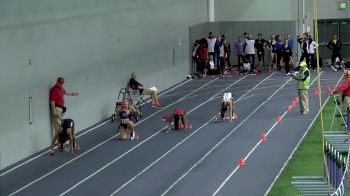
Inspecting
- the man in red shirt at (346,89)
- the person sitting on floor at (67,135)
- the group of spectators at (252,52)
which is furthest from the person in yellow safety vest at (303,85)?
the group of spectators at (252,52)

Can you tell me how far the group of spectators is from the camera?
143 feet

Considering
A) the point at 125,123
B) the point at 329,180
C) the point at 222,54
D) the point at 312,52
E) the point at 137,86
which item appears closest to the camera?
the point at 329,180

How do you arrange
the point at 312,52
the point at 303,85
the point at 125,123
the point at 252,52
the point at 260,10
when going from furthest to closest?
1. the point at 260,10
2. the point at 252,52
3. the point at 312,52
4. the point at 303,85
5. the point at 125,123

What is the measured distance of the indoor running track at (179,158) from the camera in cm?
2239

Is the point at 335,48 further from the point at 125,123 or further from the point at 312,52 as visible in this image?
the point at 125,123

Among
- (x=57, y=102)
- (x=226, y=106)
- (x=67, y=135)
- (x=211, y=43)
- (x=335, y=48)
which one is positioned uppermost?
(x=211, y=43)

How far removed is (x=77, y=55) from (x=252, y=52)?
1589cm

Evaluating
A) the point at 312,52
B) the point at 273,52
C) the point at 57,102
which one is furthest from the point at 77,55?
the point at 312,52

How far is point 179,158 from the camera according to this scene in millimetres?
25719

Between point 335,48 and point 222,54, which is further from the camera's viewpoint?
point 335,48

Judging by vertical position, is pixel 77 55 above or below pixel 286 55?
above

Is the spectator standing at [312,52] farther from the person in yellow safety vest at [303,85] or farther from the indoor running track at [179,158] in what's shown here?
the person in yellow safety vest at [303,85]

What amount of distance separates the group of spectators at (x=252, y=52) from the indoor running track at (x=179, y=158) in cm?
777

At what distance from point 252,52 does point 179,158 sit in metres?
19.5
